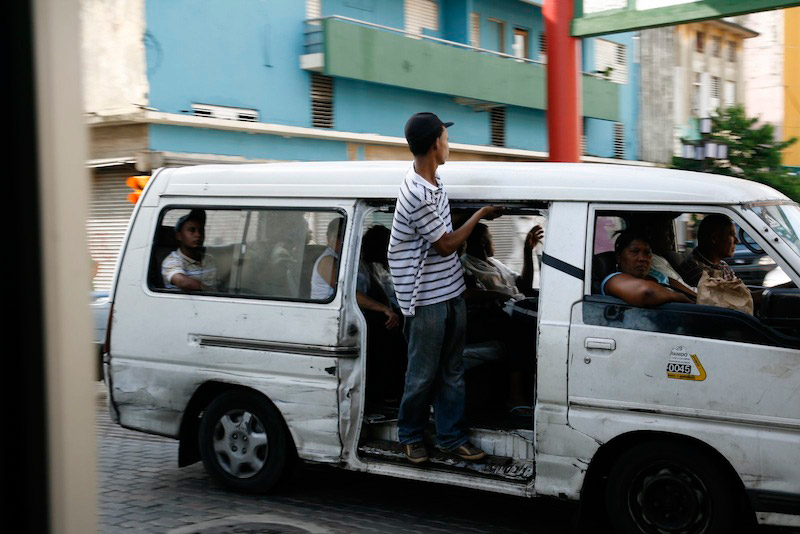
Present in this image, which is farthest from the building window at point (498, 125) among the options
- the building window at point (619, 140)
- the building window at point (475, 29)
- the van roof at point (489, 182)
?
the van roof at point (489, 182)

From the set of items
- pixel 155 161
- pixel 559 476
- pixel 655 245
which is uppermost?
pixel 155 161

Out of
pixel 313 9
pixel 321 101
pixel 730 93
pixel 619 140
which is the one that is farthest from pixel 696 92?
pixel 313 9

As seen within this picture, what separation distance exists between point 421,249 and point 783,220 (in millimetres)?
1896

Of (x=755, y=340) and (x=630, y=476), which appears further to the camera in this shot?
(x=630, y=476)

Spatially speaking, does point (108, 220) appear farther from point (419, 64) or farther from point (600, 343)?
point (600, 343)

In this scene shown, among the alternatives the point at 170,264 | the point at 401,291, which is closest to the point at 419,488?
the point at 401,291

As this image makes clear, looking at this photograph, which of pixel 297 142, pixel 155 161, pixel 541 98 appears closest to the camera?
pixel 155 161

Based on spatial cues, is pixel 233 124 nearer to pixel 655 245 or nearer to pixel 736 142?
pixel 655 245

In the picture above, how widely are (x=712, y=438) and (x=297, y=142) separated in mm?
16174

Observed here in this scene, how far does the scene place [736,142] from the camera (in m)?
29.4

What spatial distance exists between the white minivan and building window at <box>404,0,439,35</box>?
56.6 ft

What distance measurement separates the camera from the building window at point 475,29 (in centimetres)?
2500

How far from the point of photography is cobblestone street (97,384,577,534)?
5582 mm

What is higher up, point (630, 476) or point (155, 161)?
point (155, 161)
